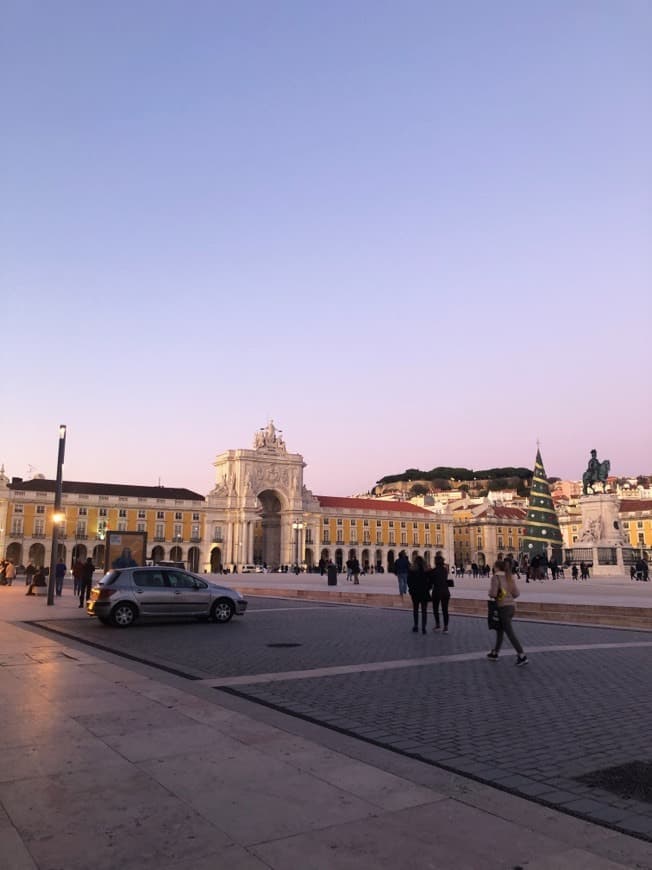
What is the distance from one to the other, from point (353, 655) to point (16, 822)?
820 centimetres

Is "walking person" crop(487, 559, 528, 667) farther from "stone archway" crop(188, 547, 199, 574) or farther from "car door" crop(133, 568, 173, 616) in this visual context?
"stone archway" crop(188, 547, 199, 574)

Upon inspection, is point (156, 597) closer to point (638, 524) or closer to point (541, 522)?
point (541, 522)

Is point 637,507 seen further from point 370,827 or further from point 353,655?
point 370,827

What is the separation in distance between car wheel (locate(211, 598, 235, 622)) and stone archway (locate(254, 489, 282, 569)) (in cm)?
9713

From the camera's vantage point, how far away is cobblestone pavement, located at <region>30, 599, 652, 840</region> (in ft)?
18.5

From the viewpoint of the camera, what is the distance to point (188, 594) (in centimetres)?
1777

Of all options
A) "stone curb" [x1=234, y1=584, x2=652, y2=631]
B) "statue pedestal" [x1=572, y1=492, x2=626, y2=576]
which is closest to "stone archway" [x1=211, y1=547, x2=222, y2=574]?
"statue pedestal" [x1=572, y1=492, x2=626, y2=576]

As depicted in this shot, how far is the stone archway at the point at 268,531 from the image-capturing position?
117000 millimetres

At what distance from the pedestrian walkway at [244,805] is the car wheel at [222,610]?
35.8 ft

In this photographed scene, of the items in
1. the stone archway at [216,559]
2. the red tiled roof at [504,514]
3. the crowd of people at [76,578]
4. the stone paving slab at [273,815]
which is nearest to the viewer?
the stone paving slab at [273,815]

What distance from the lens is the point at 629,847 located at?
157 inches

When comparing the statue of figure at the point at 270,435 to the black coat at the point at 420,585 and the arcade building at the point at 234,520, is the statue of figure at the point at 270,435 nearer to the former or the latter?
the arcade building at the point at 234,520

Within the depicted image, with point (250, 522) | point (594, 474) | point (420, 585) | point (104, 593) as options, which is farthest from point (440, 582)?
point (250, 522)

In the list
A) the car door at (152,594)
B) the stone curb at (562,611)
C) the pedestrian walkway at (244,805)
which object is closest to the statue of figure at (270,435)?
the stone curb at (562,611)
